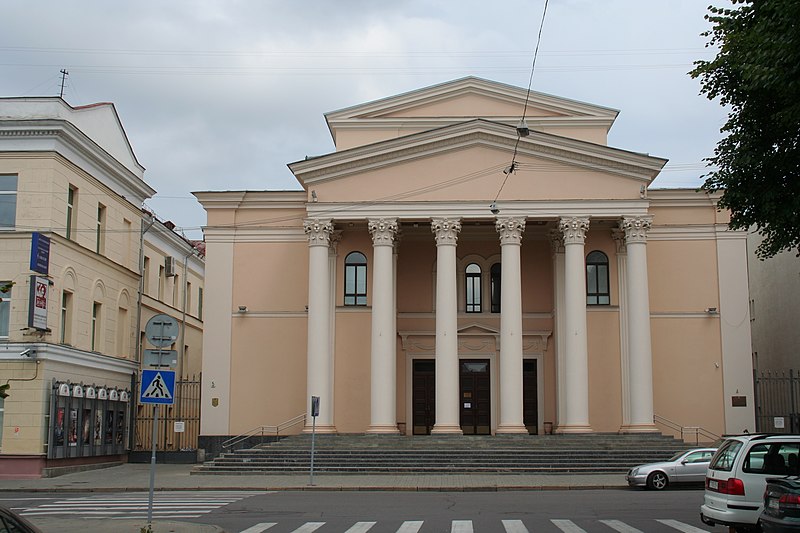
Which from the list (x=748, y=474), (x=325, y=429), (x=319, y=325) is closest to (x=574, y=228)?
(x=319, y=325)

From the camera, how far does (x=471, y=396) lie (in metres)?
39.2

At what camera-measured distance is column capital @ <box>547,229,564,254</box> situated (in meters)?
38.0

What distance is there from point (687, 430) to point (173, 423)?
22.4 meters

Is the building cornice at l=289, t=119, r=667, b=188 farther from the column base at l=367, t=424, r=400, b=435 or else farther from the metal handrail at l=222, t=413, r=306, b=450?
the column base at l=367, t=424, r=400, b=435

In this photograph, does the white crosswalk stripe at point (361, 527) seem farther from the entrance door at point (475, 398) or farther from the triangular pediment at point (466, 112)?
the triangular pediment at point (466, 112)

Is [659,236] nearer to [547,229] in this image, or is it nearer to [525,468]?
[547,229]

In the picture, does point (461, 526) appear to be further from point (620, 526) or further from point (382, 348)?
point (382, 348)

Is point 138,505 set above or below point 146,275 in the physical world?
below

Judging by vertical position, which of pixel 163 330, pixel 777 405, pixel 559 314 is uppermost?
pixel 559 314

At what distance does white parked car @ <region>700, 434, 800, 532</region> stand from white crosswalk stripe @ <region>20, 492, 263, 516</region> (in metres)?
10.5

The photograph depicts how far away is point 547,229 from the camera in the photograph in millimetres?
39062

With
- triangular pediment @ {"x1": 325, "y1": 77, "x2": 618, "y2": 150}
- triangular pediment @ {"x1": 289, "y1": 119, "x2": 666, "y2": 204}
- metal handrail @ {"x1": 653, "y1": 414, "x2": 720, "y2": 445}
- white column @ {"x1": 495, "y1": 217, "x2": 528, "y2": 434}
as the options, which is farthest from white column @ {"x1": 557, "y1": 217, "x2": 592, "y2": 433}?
triangular pediment @ {"x1": 325, "y1": 77, "x2": 618, "y2": 150}

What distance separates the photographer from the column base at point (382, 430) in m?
34.7

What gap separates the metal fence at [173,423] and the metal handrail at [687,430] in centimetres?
1912
